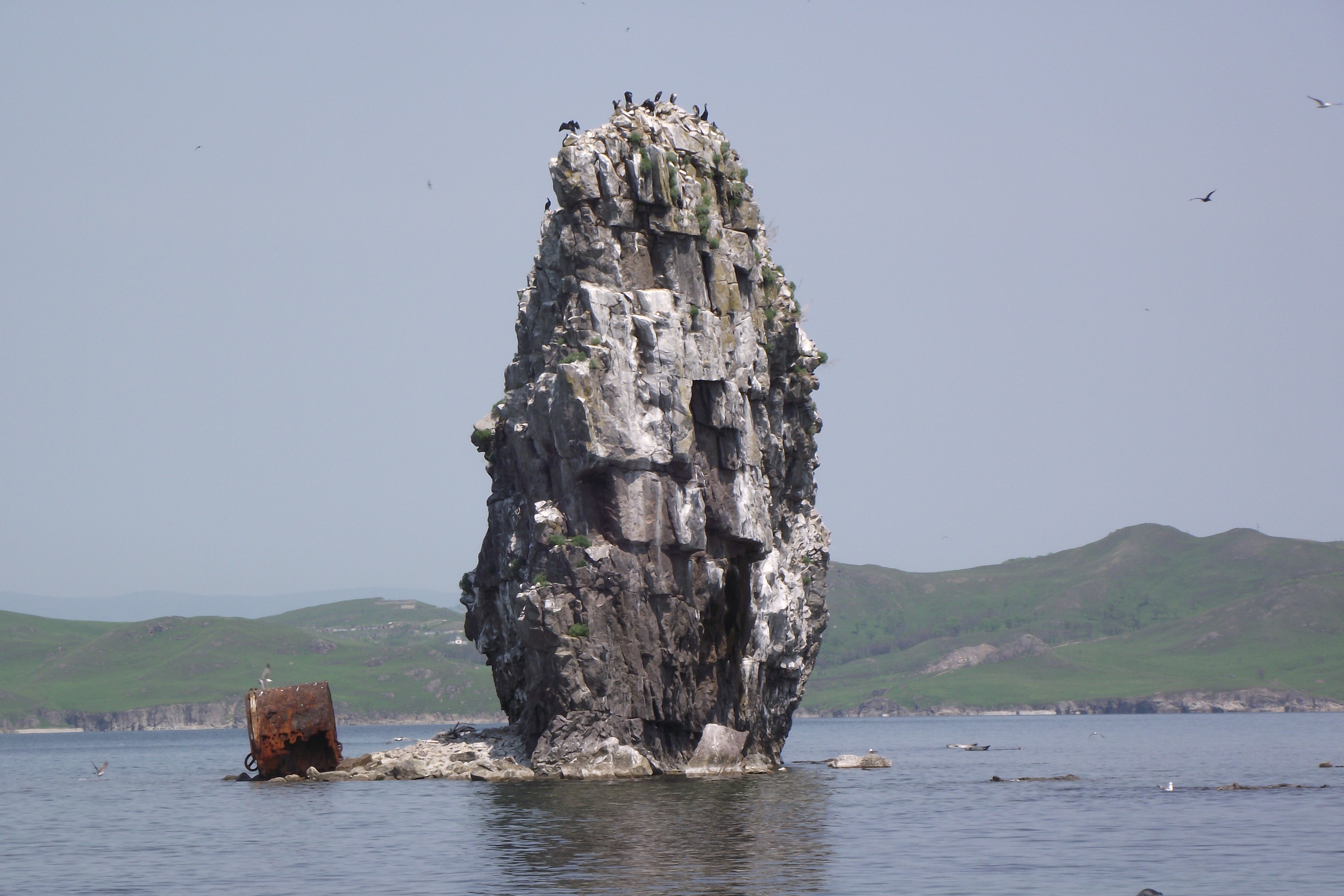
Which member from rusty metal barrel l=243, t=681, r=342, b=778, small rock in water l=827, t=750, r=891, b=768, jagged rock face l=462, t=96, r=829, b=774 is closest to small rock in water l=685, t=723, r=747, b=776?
jagged rock face l=462, t=96, r=829, b=774

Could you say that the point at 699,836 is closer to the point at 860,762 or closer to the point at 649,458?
the point at 649,458

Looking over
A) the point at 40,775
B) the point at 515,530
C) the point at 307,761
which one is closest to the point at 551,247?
the point at 515,530

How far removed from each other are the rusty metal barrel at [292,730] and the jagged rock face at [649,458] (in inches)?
470

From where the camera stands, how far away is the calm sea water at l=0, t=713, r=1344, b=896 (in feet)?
141

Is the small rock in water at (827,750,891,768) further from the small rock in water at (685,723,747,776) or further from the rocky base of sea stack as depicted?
the small rock in water at (685,723,747,776)

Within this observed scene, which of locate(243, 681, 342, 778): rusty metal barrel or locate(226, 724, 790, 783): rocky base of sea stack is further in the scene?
locate(243, 681, 342, 778): rusty metal barrel

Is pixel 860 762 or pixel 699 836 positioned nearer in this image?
pixel 699 836

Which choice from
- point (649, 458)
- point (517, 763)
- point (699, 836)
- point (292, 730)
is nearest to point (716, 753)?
point (517, 763)

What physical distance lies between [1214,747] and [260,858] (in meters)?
109

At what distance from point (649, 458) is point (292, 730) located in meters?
27.6

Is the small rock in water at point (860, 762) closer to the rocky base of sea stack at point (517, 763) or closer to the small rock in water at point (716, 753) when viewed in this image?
the rocky base of sea stack at point (517, 763)

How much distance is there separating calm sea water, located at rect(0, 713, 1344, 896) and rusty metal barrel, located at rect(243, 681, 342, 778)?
256 centimetres

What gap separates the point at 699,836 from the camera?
169 ft

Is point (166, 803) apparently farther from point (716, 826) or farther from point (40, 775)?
point (40, 775)
